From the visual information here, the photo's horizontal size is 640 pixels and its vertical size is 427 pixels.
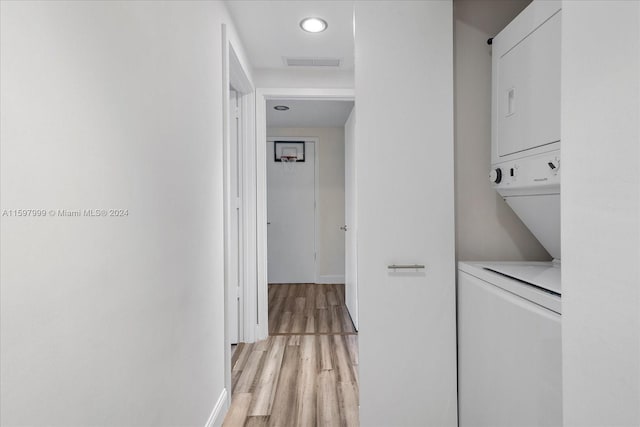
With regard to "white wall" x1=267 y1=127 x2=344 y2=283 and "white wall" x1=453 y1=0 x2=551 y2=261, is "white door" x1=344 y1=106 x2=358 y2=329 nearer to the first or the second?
"white wall" x1=267 y1=127 x2=344 y2=283

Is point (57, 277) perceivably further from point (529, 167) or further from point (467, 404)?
point (467, 404)

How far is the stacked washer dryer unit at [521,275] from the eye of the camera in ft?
3.68

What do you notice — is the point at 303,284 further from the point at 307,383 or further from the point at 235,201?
the point at 307,383

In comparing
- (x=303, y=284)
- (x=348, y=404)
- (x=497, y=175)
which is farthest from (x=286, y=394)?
(x=303, y=284)

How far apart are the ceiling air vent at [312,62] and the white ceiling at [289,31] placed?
0.17ft

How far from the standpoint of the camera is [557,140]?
4.05 ft

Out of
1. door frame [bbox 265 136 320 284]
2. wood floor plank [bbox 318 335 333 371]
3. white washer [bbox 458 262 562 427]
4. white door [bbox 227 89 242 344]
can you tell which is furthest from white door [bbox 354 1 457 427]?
door frame [bbox 265 136 320 284]

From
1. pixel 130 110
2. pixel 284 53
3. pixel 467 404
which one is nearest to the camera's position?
pixel 130 110

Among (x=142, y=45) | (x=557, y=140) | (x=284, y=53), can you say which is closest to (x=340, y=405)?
(x=557, y=140)

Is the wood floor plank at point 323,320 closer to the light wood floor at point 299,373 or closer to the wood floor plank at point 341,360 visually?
the light wood floor at point 299,373

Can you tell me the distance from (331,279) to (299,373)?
115 inches

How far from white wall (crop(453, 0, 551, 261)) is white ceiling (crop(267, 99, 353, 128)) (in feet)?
7.02

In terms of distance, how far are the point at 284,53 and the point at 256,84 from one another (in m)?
0.44

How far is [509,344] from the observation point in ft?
4.20
